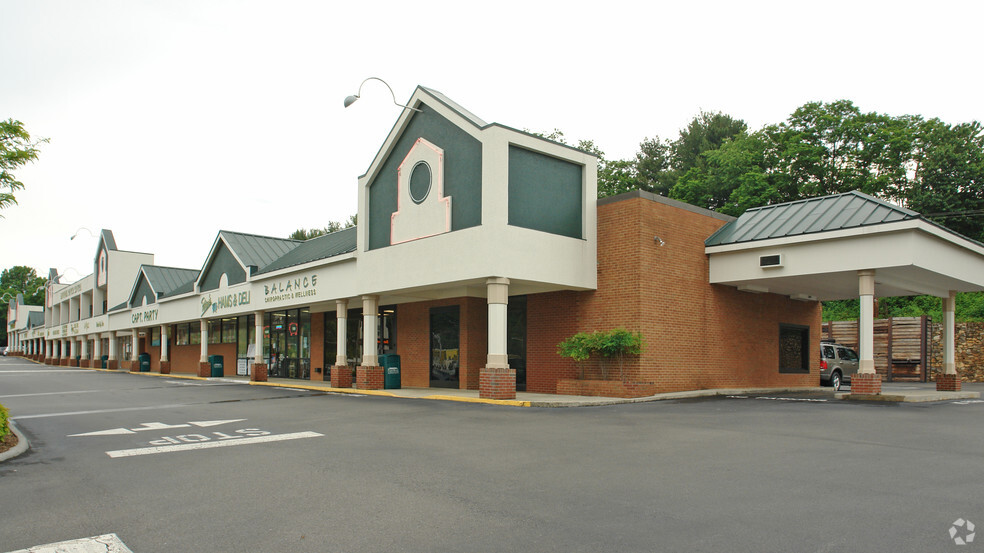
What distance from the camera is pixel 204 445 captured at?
1051 centimetres

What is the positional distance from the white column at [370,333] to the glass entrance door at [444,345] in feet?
6.93

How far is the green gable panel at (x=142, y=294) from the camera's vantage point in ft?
151

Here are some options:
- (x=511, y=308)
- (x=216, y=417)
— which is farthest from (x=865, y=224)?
(x=216, y=417)

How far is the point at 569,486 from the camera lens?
723 centimetres

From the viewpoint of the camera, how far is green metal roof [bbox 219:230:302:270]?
34.0 metres

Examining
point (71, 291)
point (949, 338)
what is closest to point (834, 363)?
point (949, 338)

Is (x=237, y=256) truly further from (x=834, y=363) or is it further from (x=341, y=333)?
(x=834, y=363)

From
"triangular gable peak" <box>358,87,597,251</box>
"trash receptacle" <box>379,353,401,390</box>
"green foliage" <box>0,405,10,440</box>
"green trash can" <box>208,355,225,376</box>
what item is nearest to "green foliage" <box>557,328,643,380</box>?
"triangular gable peak" <box>358,87,597,251</box>

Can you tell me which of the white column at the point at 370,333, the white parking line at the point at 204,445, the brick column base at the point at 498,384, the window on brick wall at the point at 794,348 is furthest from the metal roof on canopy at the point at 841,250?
the white parking line at the point at 204,445

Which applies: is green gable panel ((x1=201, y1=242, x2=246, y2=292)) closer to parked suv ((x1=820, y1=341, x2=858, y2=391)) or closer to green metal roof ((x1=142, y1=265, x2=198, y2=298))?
green metal roof ((x1=142, y1=265, x2=198, y2=298))

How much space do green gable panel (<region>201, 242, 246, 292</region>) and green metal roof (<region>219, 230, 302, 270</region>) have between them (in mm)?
522

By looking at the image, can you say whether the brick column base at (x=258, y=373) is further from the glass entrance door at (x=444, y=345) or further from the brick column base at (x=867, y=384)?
the brick column base at (x=867, y=384)

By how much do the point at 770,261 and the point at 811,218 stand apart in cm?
163

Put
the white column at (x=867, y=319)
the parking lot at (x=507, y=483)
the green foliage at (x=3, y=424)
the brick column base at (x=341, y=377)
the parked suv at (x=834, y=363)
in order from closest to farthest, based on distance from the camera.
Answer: the parking lot at (x=507, y=483), the green foliage at (x=3, y=424), the white column at (x=867, y=319), the brick column base at (x=341, y=377), the parked suv at (x=834, y=363)
